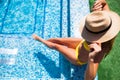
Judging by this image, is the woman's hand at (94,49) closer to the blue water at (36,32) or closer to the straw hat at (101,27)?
the straw hat at (101,27)

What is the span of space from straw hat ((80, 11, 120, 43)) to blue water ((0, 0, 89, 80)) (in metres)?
1.34

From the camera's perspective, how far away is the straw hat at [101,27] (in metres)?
4.41

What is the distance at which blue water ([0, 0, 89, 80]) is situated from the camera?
5770 millimetres

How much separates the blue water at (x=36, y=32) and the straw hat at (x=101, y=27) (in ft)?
4.39

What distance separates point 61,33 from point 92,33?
2.06 meters

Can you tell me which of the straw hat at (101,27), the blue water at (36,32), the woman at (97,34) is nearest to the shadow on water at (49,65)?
the blue water at (36,32)

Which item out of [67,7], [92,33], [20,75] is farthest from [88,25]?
[67,7]

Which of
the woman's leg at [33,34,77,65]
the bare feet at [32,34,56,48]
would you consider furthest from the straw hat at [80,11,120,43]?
the bare feet at [32,34,56,48]

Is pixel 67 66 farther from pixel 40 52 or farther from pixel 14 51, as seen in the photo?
pixel 14 51

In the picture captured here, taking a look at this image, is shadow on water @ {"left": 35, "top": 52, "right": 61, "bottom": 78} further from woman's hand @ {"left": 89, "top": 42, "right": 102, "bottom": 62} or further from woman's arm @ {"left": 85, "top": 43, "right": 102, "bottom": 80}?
woman's hand @ {"left": 89, "top": 42, "right": 102, "bottom": 62}

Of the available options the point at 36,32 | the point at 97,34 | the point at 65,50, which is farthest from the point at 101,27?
the point at 36,32

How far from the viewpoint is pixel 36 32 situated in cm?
664

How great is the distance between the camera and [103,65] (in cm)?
619

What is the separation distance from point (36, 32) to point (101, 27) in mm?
2497
